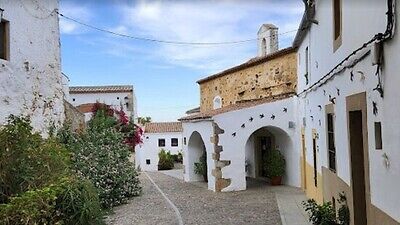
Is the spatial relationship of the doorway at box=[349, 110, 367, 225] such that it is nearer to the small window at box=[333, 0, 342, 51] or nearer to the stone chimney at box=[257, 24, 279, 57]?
the small window at box=[333, 0, 342, 51]

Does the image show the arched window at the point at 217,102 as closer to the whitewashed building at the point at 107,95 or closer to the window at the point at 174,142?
the whitewashed building at the point at 107,95

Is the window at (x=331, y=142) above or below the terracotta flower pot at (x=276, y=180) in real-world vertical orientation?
above

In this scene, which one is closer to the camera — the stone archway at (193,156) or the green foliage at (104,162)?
the green foliage at (104,162)

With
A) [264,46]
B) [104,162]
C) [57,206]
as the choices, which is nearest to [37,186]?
[57,206]

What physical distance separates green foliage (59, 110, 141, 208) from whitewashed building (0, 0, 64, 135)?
3.82ft

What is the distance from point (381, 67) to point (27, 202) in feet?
17.4

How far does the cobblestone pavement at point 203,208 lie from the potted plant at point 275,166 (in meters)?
0.87

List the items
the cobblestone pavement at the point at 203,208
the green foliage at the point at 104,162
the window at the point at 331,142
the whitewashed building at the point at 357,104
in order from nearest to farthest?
the whitewashed building at the point at 357,104, the window at the point at 331,142, the cobblestone pavement at the point at 203,208, the green foliage at the point at 104,162

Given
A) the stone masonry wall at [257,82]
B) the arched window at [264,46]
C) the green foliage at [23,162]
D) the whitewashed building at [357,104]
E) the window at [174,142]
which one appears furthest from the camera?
the window at [174,142]

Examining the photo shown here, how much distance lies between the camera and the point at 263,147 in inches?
792

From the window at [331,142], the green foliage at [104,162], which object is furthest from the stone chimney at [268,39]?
the window at [331,142]

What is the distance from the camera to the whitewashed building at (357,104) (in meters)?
4.55

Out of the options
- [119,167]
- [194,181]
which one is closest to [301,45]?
[119,167]

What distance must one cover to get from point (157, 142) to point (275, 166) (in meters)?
23.8
